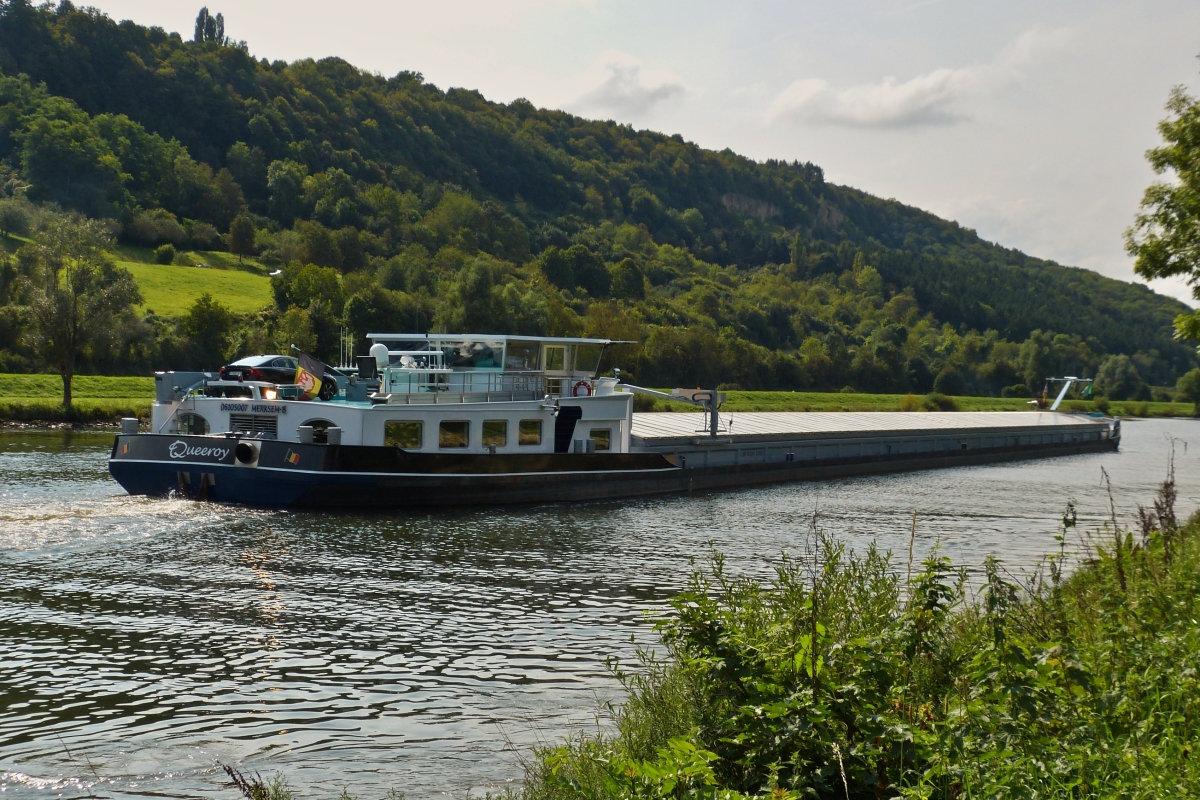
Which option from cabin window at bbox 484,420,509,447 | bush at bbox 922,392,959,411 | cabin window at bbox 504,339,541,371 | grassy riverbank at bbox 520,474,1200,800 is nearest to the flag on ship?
cabin window at bbox 484,420,509,447

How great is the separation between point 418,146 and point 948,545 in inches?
5590

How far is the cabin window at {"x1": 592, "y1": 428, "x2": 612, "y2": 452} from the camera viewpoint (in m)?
25.9

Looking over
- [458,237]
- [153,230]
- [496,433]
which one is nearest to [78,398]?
[496,433]

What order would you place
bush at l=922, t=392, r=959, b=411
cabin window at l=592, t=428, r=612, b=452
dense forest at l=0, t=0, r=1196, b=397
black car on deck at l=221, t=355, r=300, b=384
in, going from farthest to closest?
bush at l=922, t=392, r=959, b=411
dense forest at l=0, t=0, r=1196, b=397
black car on deck at l=221, t=355, r=300, b=384
cabin window at l=592, t=428, r=612, b=452

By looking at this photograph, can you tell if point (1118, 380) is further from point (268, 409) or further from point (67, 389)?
point (268, 409)

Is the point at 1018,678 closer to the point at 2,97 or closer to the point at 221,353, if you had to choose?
the point at 221,353

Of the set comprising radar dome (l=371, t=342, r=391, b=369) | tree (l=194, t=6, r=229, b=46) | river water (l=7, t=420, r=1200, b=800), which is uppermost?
tree (l=194, t=6, r=229, b=46)

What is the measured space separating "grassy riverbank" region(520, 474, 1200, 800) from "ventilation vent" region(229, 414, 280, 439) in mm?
16029

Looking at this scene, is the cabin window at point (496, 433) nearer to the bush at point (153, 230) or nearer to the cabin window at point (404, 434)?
the cabin window at point (404, 434)

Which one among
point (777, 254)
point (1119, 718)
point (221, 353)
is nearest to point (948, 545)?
point (1119, 718)

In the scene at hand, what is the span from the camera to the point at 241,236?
95312 millimetres

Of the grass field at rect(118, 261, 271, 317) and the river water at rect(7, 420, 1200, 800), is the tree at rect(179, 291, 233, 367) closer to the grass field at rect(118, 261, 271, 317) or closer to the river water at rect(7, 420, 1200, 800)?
the grass field at rect(118, 261, 271, 317)

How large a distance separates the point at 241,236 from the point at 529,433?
8051cm

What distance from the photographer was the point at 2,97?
339 ft
